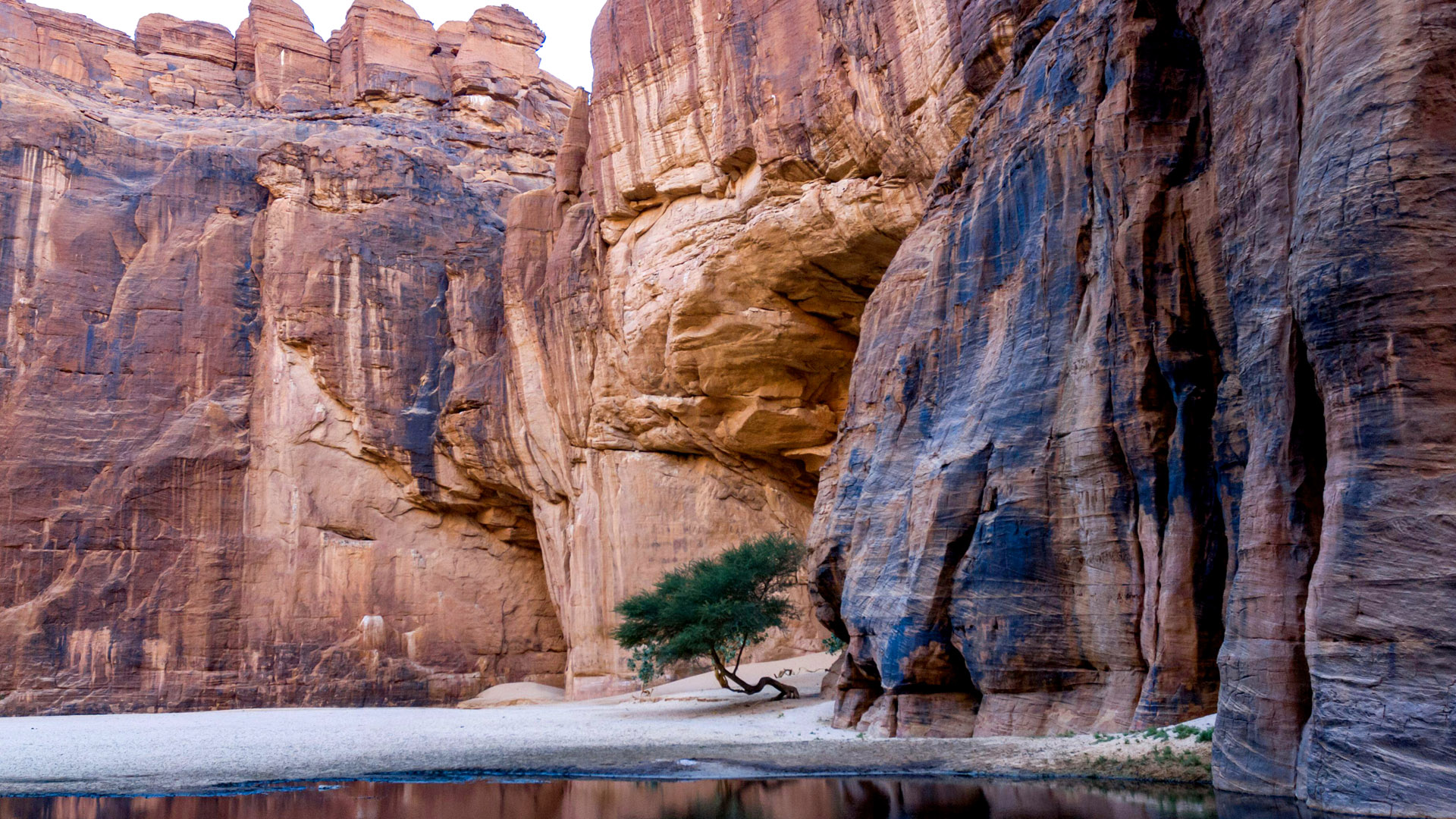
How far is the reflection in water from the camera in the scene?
10.1 meters

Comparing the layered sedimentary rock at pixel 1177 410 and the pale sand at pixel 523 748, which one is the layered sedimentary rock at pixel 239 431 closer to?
the pale sand at pixel 523 748

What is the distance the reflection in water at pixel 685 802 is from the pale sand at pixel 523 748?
881 mm

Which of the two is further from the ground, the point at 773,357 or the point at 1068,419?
the point at 773,357

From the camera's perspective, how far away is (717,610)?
83.1 ft

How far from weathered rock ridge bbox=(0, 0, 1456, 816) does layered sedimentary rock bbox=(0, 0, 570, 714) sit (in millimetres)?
131

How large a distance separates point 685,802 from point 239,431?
2918 cm

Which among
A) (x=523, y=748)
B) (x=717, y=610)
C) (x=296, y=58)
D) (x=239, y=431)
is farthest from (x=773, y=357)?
(x=296, y=58)

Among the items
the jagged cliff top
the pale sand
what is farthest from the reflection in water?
the jagged cliff top

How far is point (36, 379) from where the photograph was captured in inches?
1372

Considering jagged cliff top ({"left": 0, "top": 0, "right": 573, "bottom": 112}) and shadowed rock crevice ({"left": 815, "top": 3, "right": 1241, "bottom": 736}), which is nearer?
shadowed rock crevice ({"left": 815, "top": 3, "right": 1241, "bottom": 736})

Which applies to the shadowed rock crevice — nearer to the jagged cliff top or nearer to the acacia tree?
the acacia tree

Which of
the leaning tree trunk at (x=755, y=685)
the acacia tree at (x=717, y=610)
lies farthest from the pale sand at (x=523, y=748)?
the acacia tree at (x=717, y=610)

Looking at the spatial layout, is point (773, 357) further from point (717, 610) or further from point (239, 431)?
point (239, 431)

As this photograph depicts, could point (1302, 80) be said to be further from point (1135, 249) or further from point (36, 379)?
point (36, 379)
